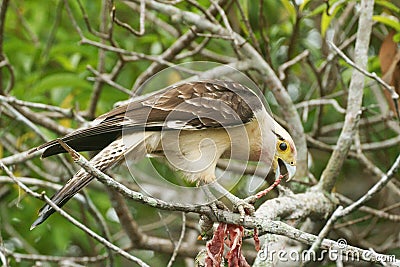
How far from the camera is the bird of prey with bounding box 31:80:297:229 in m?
3.92

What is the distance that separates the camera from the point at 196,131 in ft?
13.5

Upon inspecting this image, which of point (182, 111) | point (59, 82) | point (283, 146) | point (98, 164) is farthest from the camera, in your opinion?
point (59, 82)

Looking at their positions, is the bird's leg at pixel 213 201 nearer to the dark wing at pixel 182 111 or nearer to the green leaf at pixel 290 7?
the dark wing at pixel 182 111

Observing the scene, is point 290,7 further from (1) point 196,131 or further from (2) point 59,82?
(2) point 59,82

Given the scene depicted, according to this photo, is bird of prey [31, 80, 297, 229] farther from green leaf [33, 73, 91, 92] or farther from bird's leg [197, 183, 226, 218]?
green leaf [33, 73, 91, 92]

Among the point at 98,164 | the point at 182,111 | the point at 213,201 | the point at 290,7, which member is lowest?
the point at 213,201

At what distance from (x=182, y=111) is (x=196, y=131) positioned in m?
0.15

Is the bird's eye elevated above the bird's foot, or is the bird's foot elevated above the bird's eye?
the bird's eye

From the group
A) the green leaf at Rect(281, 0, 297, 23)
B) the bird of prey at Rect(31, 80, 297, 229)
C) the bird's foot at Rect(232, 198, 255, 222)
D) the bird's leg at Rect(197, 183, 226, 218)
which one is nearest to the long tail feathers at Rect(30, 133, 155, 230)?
the bird of prey at Rect(31, 80, 297, 229)

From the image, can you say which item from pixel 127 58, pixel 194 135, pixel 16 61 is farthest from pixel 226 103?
pixel 16 61

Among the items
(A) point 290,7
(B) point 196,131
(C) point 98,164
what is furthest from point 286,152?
(A) point 290,7

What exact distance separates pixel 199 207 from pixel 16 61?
11.4ft

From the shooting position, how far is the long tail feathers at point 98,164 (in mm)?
3432

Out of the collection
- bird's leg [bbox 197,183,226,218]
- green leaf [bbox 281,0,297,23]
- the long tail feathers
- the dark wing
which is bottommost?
bird's leg [bbox 197,183,226,218]
